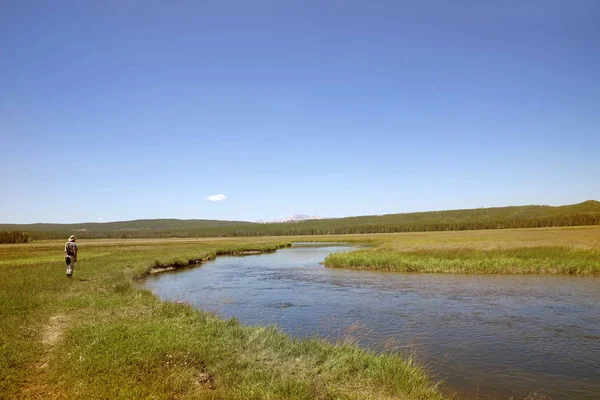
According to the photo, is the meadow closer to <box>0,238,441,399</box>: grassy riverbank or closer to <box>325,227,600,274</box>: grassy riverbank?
<box>0,238,441,399</box>: grassy riverbank

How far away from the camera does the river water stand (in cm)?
1140

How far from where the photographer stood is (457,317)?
18.2 meters

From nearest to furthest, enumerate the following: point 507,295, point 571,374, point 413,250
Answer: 1. point 571,374
2. point 507,295
3. point 413,250

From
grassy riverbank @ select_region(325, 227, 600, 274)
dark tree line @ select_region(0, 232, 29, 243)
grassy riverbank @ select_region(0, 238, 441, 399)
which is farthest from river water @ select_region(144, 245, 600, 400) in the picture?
dark tree line @ select_region(0, 232, 29, 243)

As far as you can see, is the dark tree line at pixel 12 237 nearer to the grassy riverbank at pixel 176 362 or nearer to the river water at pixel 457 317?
the river water at pixel 457 317

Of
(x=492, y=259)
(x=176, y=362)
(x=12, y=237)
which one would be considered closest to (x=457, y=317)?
(x=176, y=362)

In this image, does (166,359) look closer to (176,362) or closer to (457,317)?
(176,362)

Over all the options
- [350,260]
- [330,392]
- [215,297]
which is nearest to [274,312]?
[215,297]

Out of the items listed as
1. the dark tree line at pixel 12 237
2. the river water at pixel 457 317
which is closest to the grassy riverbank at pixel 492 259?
the river water at pixel 457 317

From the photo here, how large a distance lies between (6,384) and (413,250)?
41.2m

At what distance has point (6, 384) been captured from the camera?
27.7ft

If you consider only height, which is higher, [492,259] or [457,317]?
[492,259]

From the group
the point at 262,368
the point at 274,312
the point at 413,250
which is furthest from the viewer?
the point at 413,250

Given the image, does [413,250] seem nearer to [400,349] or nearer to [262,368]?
[400,349]
